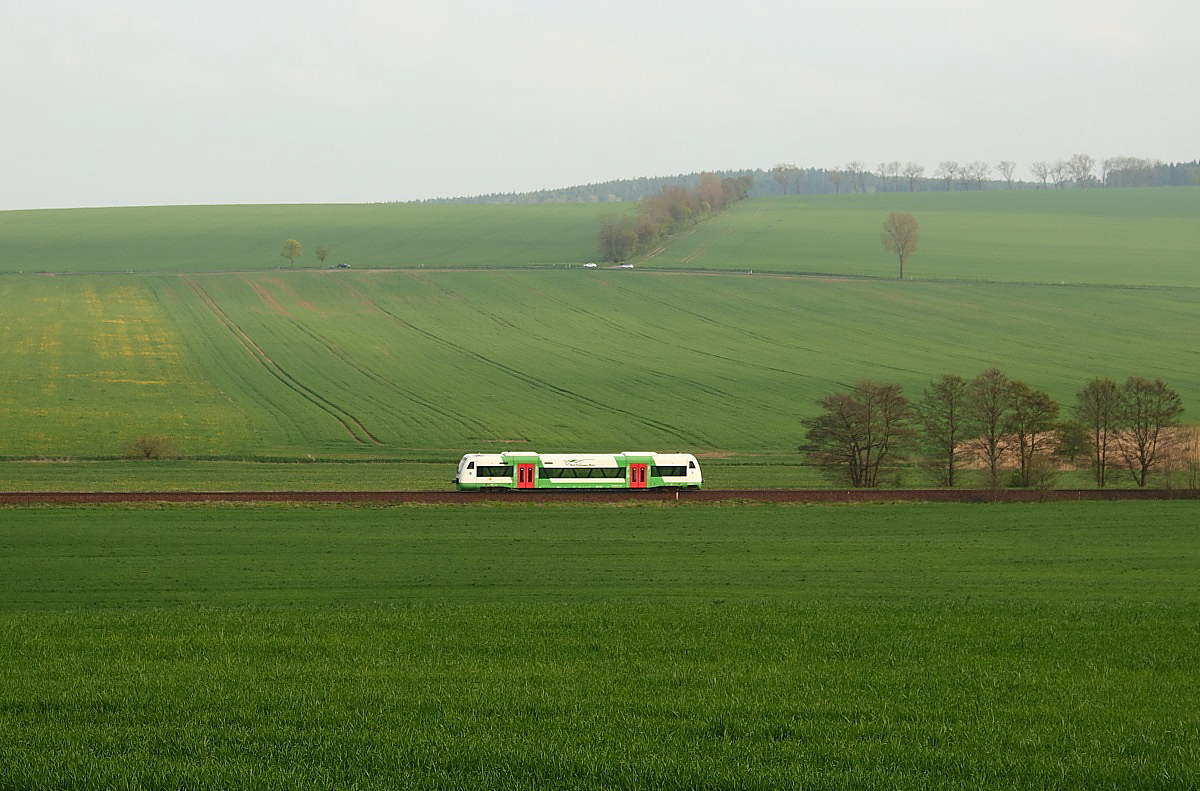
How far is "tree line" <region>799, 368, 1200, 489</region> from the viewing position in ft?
A: 166

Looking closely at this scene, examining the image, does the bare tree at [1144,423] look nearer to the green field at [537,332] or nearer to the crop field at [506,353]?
the green field at [537,332]

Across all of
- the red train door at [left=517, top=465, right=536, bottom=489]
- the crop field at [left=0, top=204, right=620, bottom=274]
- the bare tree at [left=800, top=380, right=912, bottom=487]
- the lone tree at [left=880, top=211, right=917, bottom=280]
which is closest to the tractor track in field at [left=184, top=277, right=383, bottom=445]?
the red train door at [left=517, top=465, right=536, bottom=489]

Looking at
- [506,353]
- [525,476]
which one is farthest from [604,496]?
[506,353]

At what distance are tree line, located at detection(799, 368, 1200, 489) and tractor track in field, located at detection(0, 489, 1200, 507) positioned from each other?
4.83 m

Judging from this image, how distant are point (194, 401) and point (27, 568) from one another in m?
46.1

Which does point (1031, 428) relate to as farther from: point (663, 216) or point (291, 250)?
point (663, 216)

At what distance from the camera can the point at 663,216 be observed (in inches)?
5792

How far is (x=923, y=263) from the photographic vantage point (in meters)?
128

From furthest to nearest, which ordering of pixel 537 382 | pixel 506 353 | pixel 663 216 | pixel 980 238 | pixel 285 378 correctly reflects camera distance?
pixel 663 216, pixel 980 238, pixel 506 353, pixel 537 382, pixel 285 378

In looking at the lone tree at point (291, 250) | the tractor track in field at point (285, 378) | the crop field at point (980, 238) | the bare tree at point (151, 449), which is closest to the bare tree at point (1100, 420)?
the tractor track in field at point (285, 378)

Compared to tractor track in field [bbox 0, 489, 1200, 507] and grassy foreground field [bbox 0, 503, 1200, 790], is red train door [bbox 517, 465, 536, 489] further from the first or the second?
grassy foreground field [bbox 0, 503, 1200, 790]

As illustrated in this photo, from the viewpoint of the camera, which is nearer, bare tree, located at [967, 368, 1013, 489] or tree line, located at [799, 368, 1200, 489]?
tree line, located at [799, 368, 1200, 489]

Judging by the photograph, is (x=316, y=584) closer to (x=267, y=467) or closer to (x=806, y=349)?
(x=267, y=467)

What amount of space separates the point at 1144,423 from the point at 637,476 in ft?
75.2
